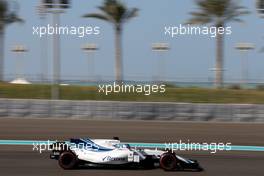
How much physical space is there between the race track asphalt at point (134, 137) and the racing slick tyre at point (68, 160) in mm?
92

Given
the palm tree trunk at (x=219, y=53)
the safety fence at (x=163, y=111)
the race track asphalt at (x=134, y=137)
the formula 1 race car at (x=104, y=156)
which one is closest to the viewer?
the formula 1 race car at (x=104, y=156)

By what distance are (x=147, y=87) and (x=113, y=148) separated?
437 inches

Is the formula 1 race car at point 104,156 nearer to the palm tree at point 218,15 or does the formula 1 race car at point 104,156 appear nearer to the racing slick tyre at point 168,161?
the racing slick tyre at point 168,161

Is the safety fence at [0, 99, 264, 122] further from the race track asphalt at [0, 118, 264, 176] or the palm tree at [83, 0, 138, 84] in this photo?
the palm tree at [83, 0, 138, 84]

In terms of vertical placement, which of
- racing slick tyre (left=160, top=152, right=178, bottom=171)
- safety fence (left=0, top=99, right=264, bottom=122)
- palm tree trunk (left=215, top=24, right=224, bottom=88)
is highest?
palm tree trunk (left=215, top=24, right=224, bottom=88)

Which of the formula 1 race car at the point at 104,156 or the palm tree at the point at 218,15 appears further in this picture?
the palm tree at the point at 218,15

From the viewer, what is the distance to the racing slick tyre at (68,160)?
8.36 m

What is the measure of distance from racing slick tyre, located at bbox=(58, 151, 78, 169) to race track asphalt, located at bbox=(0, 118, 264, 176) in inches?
3.6

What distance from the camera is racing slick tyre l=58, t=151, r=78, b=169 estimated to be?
27.4 feet

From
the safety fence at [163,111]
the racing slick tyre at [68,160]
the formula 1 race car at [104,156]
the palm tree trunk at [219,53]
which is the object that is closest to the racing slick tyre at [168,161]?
the formula 1 race car at [104,156]

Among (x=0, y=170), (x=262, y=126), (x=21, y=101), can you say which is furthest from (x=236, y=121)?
(x=0, y=170)

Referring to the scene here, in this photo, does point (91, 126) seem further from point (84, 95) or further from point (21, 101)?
point (84, 95)

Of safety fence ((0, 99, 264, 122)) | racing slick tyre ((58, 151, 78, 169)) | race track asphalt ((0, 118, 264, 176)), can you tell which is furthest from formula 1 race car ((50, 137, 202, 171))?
safety fence ((0, 99, 264, 122))

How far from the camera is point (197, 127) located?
1396cm
